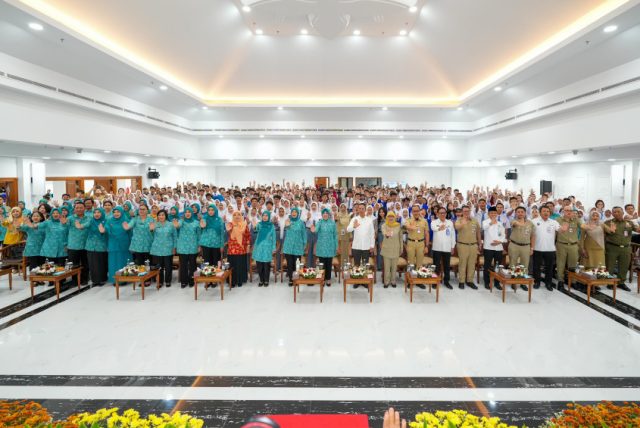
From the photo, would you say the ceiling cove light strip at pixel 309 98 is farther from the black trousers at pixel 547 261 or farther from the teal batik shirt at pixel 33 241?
the black trousers at pixel 547 261

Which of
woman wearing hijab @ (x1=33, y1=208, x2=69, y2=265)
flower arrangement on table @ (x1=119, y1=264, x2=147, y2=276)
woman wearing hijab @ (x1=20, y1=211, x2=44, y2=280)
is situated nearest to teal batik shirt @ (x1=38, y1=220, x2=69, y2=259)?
woman wearing hijab @ (x1=33, y1=208, x2=69, y2=265)

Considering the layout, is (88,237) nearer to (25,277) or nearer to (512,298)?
(25,277)

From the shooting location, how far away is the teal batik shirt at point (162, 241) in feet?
22.6

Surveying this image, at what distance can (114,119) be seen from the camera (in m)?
11.7

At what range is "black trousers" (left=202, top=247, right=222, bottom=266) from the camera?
723 cm

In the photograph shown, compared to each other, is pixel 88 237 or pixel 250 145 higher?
pixel 250 145

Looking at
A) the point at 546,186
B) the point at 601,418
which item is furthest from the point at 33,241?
the point at 546,186

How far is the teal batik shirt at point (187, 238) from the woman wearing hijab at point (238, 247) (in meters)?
0.66

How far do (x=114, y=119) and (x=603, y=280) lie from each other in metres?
13.7

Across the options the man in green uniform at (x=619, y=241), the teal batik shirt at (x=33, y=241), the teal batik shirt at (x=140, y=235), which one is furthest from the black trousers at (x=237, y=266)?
the man in green uniform at (x=619, y=241)

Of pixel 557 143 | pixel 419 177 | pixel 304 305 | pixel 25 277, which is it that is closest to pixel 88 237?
pixel 25 277

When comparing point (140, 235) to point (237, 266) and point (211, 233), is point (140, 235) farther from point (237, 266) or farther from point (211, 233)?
point (237, 266)

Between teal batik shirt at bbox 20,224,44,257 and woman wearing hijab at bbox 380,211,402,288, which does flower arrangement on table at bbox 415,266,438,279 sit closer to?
woman wearing hijab at bbox 380,211,402,288

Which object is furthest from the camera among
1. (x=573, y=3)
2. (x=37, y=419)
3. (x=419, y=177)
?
(x=419, y=177)
